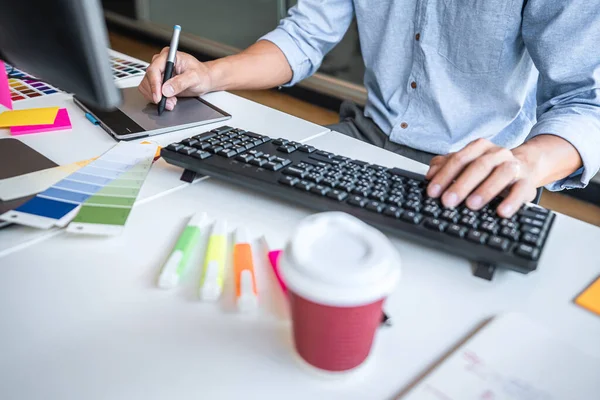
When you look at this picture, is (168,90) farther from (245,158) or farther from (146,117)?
(245,158)

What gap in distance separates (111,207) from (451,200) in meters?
0.37

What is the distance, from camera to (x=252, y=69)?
3.37 ft

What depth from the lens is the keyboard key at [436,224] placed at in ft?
1.70

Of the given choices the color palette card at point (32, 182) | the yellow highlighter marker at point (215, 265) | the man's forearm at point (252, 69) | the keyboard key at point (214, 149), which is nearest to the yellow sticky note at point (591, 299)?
the yellow highlighter marker at point (215, 265)

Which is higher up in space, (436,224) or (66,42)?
(66,42)

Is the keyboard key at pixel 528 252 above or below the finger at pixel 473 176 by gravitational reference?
below

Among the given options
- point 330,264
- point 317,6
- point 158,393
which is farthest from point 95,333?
point 317,6

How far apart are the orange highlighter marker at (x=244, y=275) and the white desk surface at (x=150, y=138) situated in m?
0.16

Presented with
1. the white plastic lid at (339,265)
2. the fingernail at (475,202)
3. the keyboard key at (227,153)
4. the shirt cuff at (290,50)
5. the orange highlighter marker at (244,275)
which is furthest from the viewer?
the shirt cuff at (290,50)

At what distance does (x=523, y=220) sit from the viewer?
532 mm

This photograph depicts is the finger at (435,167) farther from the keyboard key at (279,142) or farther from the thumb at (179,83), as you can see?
the thumb at (179,83)

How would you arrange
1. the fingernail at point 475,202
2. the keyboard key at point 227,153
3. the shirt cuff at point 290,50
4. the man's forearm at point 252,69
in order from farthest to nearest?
the shirt cuff at point 290,50
the man's forearm at point 252,69
the keyboard key at point 227,153
the fingernail at point 475,202

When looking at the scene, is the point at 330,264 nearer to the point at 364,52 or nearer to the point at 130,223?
the point at 130,223

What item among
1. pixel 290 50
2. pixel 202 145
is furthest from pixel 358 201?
pixel 290 50
